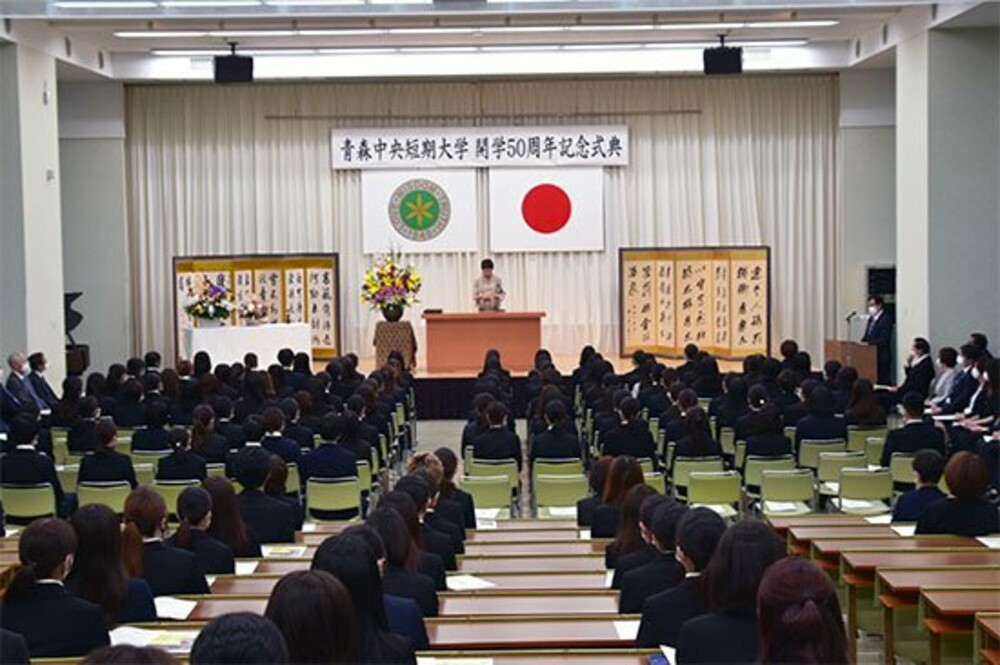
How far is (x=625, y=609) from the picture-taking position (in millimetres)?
5438

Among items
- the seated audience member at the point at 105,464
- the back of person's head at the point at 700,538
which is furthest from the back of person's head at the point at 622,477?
the seated audience member at the point at 105,464

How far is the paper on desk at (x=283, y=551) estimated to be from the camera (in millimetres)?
7191

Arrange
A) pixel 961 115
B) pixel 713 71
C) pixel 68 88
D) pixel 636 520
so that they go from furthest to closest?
pixel 68 88
pixel 713 71
pixel 961 115
pixel 636 520

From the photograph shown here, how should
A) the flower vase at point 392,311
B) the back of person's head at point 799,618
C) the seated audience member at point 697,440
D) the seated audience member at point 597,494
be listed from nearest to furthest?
the back of person's head at point 799,618 < the seated audience member at point 597,494 < the seated audience member at point 697,440 < the flower vase at point 392,311

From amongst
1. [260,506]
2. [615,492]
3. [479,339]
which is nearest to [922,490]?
[615,492]

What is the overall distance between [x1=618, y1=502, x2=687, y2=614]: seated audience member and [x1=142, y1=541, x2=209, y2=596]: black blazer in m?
1.67

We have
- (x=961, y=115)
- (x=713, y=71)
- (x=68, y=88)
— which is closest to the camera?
(x=961, y=115)

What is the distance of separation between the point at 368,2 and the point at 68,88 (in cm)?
833

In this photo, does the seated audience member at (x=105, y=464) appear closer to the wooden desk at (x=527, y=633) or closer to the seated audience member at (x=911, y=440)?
the wooden desk at (x=527, y=633)

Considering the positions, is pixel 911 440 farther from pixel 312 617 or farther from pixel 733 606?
pixel 312 617

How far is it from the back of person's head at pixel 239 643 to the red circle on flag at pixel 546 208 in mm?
18154

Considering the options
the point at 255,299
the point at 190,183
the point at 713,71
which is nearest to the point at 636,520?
the point at 713,71

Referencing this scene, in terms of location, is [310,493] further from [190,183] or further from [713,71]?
[190,183]

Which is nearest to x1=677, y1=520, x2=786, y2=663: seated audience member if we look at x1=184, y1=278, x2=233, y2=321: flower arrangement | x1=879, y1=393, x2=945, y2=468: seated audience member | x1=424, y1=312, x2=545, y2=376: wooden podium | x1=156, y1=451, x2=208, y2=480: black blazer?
x1=156, y1=451, x2=208, y2=480: black blazer
